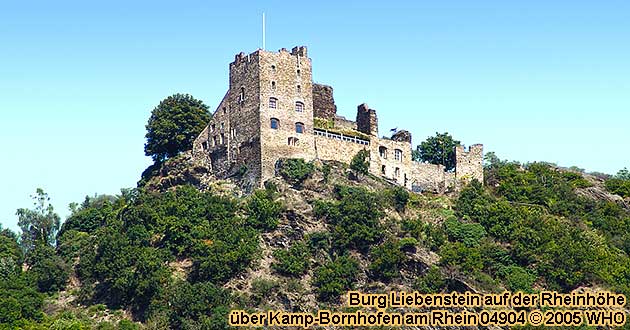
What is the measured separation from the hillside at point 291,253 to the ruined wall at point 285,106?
1.28m

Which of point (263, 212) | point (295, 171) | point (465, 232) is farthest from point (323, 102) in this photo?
point (465, 232)

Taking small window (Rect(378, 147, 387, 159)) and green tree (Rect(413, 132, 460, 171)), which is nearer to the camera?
small window (Rect(378, 147, 387, 159))

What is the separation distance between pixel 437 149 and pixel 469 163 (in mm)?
6310

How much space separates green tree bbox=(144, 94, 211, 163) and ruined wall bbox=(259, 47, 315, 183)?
9.31m

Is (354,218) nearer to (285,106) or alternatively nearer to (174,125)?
(285,106)

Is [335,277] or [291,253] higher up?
[291,253]

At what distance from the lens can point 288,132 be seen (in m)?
83.2

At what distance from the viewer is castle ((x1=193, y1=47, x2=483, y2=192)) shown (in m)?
82.8

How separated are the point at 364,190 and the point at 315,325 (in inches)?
507

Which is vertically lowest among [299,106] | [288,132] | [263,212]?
[263,212]

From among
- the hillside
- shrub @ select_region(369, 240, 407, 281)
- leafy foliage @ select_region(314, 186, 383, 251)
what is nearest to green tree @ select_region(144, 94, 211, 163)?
the hillside

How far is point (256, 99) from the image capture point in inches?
3278

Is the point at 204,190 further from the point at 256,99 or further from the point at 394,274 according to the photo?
the point at 394,274

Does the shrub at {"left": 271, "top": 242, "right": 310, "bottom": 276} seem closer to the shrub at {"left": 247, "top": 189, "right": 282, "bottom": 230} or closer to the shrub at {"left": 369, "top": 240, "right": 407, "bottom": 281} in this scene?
the shrub at {"left": 247, "top": 189, "right": 282, "bottom": 230}
